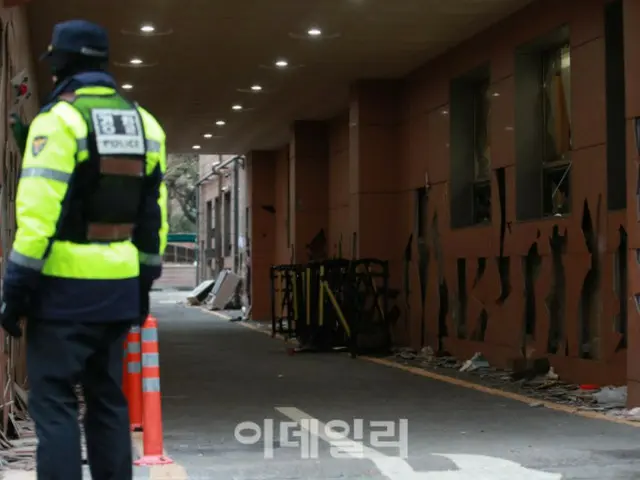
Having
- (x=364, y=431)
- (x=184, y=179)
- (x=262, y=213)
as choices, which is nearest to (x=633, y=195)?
(x=364, y=431)

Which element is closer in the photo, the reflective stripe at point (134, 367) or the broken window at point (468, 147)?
the reflective stripe at point (134, 367)

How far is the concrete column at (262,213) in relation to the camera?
2811 cm

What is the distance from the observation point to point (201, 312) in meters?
32.1

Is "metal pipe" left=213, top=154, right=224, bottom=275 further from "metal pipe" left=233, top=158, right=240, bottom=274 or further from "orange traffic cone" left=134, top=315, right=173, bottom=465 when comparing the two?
"orange traffic cone" left=134, top=315, right=173, bottom=465

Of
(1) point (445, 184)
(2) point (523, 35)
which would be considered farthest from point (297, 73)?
(2) point (523, 35)

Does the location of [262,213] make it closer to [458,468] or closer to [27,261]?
[458,468]

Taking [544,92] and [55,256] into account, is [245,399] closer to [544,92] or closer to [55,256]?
[544,92]

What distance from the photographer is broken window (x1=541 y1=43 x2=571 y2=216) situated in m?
12.7

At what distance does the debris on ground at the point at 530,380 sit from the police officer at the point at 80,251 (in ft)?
19.6

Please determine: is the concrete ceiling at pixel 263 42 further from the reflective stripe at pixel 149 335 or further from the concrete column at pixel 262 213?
the concrete column at pixel 262 213

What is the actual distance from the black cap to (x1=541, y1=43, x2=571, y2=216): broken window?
876 centimetres

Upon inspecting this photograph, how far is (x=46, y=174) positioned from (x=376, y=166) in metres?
13.7

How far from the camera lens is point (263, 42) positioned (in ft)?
49.0

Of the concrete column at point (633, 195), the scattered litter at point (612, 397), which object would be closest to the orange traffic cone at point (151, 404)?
the concrete column at point (633, 195)
